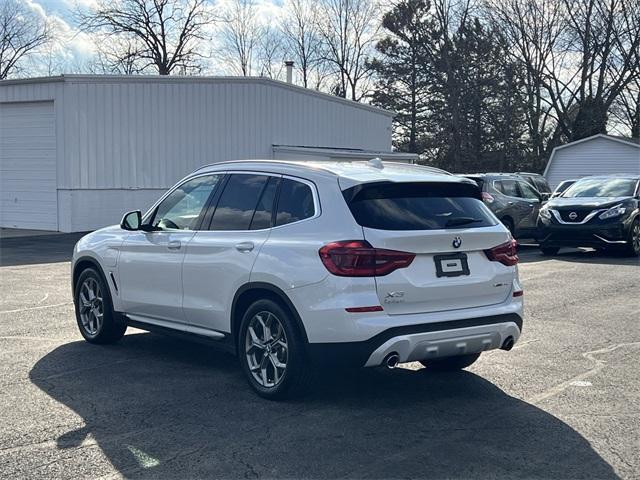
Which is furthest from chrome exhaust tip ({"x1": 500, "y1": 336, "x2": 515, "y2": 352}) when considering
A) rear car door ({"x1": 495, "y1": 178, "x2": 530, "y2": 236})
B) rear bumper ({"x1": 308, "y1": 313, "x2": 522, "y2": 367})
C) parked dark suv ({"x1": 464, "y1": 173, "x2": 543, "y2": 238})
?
rear car door ({"x1": 495, "y1": 178, "x2": 530, "y2": 236})

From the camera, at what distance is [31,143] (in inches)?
959

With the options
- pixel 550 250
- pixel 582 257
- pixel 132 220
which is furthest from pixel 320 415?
pixel 550 250

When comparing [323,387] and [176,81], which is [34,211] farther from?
[323,387]

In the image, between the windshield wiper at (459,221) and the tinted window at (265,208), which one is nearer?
the windshield wiper at (459,221)

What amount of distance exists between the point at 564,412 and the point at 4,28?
58.9 meters

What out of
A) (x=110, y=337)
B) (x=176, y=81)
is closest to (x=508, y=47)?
(x=176, y=81)

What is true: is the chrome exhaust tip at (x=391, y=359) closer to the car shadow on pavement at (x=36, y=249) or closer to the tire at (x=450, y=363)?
the tire at (x=450, y=363)

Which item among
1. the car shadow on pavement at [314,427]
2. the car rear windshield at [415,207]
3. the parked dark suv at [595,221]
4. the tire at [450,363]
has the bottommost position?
the car shadow on pavement at [314,427]

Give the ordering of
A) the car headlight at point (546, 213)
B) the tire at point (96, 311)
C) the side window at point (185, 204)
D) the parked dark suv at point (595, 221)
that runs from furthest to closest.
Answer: the car headlight at point (546, 213)
the parked dark suv at point (595, 221)
the tire at point (96, 311)
the side window at point (185, 204)

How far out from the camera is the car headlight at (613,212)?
16.7 meters

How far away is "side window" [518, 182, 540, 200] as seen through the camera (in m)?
20.6

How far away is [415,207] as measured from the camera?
6141 mm

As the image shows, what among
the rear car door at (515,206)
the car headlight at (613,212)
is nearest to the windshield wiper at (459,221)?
the car headlight at (613,212)

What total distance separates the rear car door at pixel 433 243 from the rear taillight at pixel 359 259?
5 centimetres
